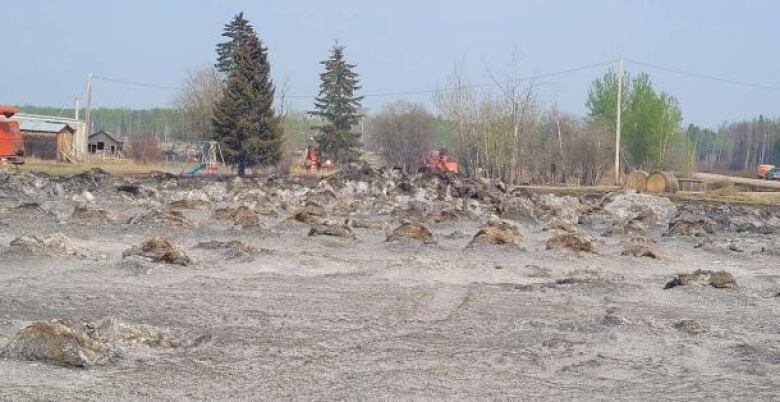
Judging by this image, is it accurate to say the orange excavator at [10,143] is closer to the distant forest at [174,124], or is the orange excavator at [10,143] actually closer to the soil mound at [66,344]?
the distant forest at [174,124]

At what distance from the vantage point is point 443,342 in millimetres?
8820

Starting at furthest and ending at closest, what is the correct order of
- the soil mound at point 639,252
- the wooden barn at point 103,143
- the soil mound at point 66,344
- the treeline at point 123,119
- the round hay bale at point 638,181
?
the treeline at point 123,119
the wooden barn at point 103,143
the round hay bale at point 638,181
the soil mound at point 639,252
the soil mound at point 66,344

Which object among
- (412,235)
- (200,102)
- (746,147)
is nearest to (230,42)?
(200,102)

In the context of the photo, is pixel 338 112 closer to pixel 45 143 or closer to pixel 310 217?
pixel 45 143

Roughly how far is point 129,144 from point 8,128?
30893 mm

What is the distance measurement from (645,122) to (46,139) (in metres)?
41.6

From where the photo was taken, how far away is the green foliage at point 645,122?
6612 centimetres

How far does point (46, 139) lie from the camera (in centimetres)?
6631

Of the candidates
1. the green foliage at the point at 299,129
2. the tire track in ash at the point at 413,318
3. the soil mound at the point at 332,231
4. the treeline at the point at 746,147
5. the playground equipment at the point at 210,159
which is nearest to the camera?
the tire track in ash at the point at 413,318

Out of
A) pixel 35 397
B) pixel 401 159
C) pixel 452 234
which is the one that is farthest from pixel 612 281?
pixel 401 159

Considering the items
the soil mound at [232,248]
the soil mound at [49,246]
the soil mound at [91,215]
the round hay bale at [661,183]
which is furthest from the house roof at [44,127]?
the soil mound at [49,246]

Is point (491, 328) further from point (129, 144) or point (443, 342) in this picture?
point (129, 144)

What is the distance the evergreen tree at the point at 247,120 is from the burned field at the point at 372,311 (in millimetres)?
28970

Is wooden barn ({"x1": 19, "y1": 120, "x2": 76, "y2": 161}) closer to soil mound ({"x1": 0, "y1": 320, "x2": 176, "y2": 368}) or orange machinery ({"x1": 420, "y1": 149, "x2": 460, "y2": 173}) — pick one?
orange machinery ({"x1": 420, "y1": 149, "x2": 460, "y2": 173})
